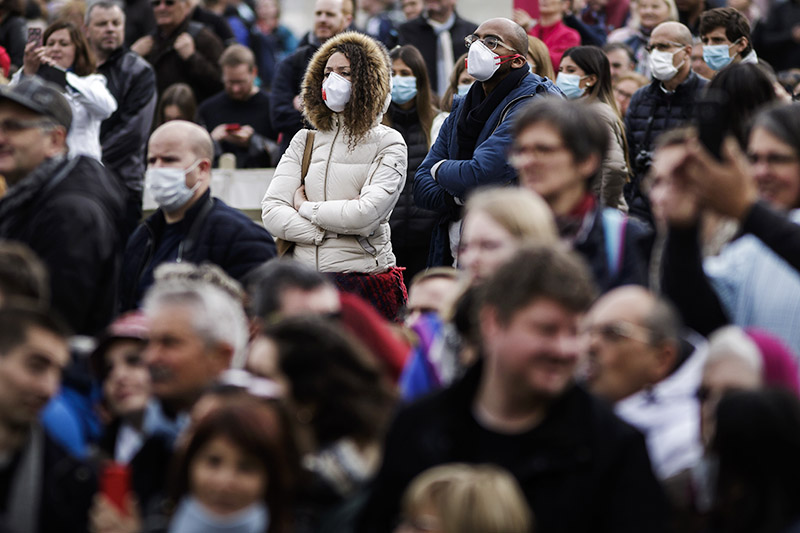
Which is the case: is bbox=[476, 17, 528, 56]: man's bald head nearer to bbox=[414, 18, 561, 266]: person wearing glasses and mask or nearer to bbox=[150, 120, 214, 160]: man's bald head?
bbox=[414, 18, 561, 266]: person wearing glasses and mask

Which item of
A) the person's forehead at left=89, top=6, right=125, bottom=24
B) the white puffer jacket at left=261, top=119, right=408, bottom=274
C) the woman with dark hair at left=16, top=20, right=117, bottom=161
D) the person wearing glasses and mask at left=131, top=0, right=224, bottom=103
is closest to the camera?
the white puffer jacket at left=261, top=119, right=408, bottom=274

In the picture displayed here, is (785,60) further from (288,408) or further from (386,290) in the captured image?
(288,408)

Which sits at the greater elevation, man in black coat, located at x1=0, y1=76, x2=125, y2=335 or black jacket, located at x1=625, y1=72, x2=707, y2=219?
man in black coat, located at x1=0, y1=76, x2=125, y2=335

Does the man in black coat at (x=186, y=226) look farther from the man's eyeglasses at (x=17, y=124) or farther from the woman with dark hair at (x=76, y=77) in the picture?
the woman with dark hair at (x=76, y=77)

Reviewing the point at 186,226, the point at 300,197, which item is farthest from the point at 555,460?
the point at 300,197

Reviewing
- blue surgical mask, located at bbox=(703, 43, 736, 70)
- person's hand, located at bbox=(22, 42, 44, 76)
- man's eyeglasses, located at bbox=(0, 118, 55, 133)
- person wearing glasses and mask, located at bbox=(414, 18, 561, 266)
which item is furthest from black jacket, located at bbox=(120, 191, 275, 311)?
blue surgical mask, located at bbox=(703, 43, 736, 70)

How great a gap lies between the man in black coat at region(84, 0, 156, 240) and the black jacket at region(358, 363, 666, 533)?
264 inches

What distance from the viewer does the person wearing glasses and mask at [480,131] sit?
285 inches

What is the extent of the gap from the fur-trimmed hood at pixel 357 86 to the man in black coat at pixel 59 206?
6.46 ft

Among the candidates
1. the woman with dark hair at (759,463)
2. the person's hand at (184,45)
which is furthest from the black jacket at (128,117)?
the woman with dark hair at (759,463)

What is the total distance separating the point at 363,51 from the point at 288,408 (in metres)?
4.10

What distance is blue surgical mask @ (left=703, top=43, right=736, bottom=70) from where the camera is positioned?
366 inches

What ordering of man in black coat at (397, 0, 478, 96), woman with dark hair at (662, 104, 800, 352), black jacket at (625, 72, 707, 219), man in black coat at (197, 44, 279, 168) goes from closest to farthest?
1. woman with dark hair at (662, 104, 800, 352)
2. black jacket at (625, 72, 707, 219)
3. man in black coat at (197, 44, 279, 168)
4. man in black coat at (397, 0, 478, 96)

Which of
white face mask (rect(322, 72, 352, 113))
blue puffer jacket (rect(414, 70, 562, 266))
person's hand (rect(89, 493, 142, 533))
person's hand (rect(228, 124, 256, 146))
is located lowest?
person's hand (rect(228, 124, 256, 146))
